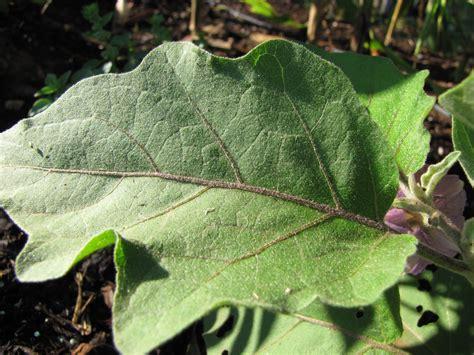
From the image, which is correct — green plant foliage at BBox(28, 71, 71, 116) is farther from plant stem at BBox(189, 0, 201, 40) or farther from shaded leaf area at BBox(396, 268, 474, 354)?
shaded leaf area at BBox(396, 268, 474, 354)

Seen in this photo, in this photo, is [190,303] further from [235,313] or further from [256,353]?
[235,313]

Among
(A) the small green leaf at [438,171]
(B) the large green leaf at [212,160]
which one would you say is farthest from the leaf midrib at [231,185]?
(A) the small green leaf at [438,171]

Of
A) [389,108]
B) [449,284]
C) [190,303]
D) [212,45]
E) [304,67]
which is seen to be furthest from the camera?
[212,45]

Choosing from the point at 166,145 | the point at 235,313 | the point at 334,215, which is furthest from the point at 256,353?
the point at 166,145

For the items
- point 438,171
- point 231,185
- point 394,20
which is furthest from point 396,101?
point 394,20

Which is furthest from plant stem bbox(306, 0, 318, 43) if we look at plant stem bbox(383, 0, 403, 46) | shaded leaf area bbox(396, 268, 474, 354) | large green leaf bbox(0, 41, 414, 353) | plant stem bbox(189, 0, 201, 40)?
large green leaf bbox(0, 41, 414, 353)

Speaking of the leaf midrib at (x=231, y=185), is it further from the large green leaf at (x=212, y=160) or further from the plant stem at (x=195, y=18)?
the plant stem at (x=195, y=18)

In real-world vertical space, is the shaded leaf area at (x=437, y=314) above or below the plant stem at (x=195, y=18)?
below
